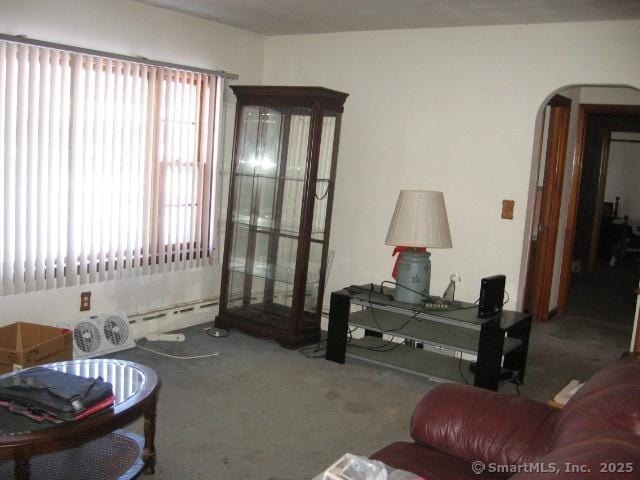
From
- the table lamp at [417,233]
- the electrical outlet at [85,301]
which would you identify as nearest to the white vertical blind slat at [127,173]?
the electrical outlet at [85,301]

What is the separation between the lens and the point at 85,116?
13.4ft

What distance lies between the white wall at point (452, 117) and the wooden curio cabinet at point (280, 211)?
1.03ft

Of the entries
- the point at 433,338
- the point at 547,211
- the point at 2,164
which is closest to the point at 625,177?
the point at 547,211

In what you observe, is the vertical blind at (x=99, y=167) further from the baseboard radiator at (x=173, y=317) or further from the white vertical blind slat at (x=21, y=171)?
the baseboard radiator at (x=173, y=317)

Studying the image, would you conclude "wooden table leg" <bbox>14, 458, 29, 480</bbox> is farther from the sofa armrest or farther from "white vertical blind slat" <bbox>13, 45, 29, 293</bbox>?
"white vertical blind slat" <bbox>13, 45, 29, 293</bbox>

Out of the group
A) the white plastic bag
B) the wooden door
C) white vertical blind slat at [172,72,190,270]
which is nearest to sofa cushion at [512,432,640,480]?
the white plastic bag

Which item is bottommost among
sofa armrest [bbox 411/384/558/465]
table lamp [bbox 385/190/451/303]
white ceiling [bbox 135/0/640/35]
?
sofa armrest [bbox 411/384/558/465]

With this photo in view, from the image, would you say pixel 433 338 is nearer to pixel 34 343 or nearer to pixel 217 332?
pixel 217 332

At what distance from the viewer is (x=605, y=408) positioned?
1.92 meters

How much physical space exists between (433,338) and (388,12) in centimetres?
210

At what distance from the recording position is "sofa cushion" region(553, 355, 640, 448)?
1.83 meters

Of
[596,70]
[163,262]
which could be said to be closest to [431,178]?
[596,70]

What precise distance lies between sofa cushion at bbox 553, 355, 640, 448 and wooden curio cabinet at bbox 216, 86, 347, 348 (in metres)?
2.73

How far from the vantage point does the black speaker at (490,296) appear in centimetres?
392
